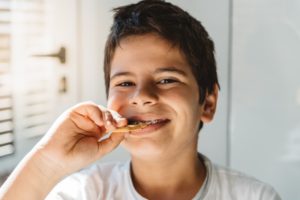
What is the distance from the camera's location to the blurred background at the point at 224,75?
111 cm

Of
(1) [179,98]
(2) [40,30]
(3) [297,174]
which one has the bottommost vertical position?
(3) [297,174]

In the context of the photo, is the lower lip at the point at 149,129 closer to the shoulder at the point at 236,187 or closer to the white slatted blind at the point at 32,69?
the shoulder at the point at 236,187

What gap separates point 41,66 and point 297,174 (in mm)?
648

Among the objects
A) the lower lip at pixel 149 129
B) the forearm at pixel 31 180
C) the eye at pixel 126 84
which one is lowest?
the forearm at pixel 31 180

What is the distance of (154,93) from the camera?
862mm

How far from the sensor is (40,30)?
44.6 inches

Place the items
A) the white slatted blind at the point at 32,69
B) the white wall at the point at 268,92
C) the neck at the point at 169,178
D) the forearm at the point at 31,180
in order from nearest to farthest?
the forearm at the point at 31,180 < the neck at the point at 169,178 < the white slatted blind at the point at 32,69 < the white wall at the point at 268,92

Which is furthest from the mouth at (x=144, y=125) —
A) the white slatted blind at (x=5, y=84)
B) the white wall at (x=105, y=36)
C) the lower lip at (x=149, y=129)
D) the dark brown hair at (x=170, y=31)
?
the white wall at (x=105, y=36)

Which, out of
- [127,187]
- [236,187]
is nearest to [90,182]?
[127,187]

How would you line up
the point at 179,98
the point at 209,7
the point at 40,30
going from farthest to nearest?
the point at 209,7
the point at 40,30
the point at 179,98

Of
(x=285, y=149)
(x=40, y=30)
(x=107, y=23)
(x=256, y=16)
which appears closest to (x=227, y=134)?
(x=285, y=149)

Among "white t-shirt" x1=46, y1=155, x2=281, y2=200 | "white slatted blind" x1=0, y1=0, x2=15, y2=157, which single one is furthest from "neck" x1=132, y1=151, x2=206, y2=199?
"white slatted blind" x1=0, y1=0, x2=15, y2=157

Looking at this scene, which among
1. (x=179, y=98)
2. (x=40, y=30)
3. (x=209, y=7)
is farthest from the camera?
(x=209, y=7)

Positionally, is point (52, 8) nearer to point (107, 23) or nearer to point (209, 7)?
point (107, 23)
